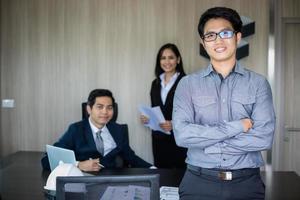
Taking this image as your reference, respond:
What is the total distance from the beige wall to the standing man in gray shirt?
2620 mm

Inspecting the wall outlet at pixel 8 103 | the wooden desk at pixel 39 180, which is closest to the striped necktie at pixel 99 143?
the wooden desk at pixel 39 180


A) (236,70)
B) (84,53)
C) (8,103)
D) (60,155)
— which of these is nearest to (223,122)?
(236,70)

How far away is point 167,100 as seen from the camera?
3787 millimetres

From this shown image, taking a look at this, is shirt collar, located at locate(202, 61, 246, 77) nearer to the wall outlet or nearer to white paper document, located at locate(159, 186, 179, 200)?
Answer: white paper document, located at locate(159, 186, 179, 200)

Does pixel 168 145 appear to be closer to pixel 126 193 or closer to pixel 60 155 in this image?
pixel 60 155

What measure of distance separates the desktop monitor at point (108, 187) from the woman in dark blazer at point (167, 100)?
7.68ft

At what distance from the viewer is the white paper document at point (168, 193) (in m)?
2.07

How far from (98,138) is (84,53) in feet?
6.39

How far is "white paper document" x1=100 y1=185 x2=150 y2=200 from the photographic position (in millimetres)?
1346

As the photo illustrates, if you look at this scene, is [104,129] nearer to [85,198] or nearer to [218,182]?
[218,182]

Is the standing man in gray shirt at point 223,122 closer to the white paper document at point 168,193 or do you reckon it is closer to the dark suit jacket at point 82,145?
the white paper document at point 168,193

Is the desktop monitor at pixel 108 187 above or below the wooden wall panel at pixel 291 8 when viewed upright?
below

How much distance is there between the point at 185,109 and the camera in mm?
1869

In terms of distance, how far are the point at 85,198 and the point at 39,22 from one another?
145 inches
